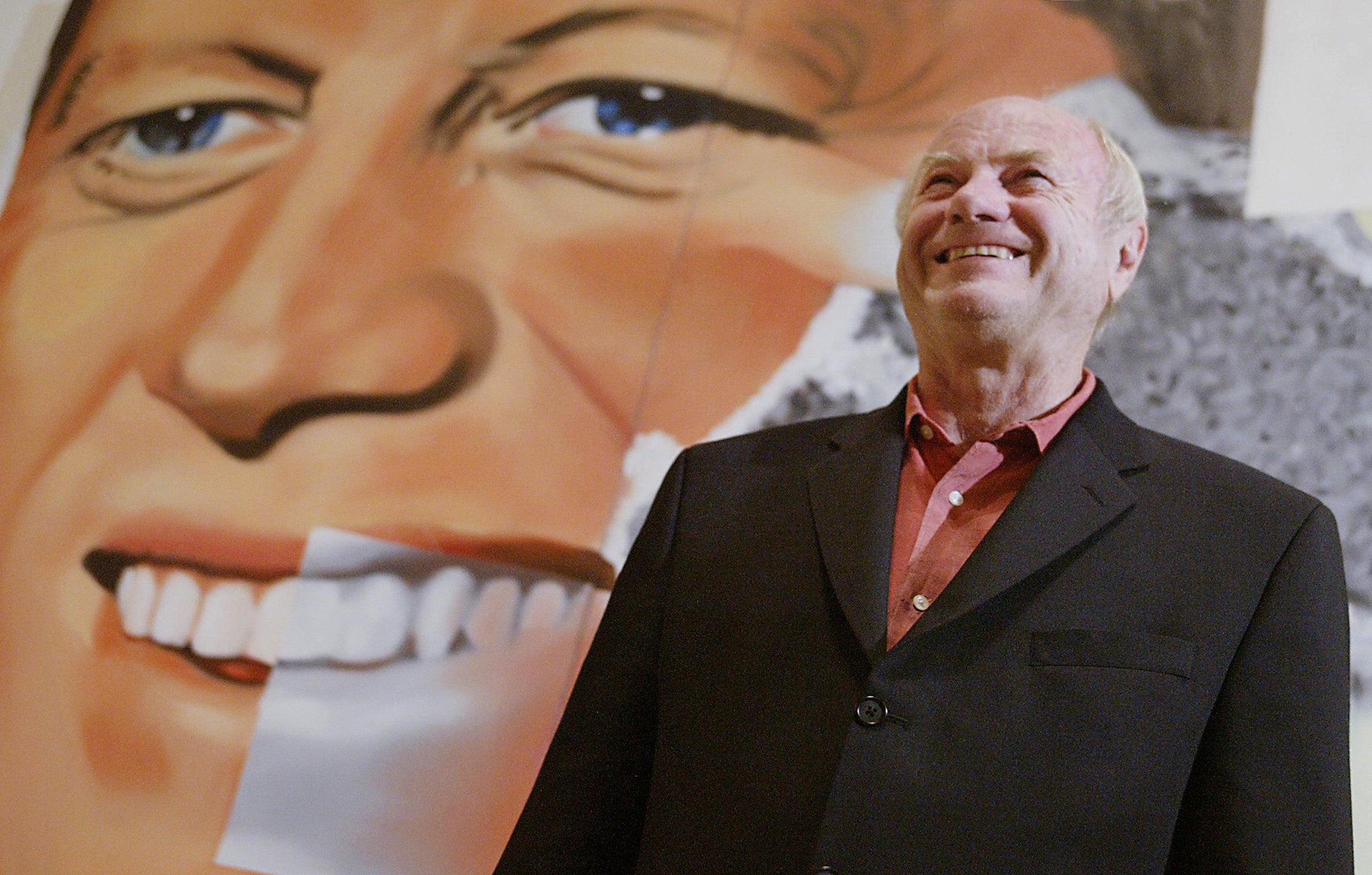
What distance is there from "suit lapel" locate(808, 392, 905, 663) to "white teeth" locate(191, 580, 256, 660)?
2.93 ft

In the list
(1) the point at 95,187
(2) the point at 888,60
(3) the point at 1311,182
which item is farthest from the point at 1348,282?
(1) the point at 95,187

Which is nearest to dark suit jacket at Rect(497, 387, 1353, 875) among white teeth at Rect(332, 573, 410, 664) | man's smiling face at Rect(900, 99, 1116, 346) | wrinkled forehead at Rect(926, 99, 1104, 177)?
man's smiling face at Rect(900, 99, 1116, 346)

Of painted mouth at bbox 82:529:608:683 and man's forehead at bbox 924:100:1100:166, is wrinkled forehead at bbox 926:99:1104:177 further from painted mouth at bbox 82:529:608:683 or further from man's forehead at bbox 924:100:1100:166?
painted mouth at bbox 82:529:608:683

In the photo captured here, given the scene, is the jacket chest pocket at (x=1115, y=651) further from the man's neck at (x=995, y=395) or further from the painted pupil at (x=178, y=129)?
the painted pupil at (x=178, y=129)

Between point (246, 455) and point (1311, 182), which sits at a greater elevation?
point (1311, 182)

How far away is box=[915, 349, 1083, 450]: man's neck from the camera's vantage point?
1.30 metres

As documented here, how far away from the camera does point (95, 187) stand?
2.07 m

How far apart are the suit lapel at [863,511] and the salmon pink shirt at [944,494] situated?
0.02 meters

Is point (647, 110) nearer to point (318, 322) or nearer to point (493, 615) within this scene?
point (318, 322)

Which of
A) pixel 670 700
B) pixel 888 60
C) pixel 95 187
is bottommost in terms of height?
pixel 670 700

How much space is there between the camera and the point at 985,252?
4.31ft

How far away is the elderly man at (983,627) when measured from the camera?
1.05m

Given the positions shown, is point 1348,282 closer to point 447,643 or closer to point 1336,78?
point 1336,78

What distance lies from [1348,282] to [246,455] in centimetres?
153
